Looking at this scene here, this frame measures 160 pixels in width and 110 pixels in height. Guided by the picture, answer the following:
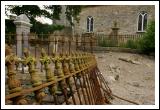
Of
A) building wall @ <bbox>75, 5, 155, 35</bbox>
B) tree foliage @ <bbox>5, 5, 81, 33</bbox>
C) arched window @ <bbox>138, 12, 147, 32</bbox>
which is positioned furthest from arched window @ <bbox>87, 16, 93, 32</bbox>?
tree foliage @ <bbox>5, 5, 81, 33</bbox>

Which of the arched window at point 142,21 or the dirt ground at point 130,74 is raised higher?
the arched window at point 142,21

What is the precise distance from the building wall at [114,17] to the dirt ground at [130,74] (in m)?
6.68

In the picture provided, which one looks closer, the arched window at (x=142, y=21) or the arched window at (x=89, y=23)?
the arched window at (x=142, y=21)

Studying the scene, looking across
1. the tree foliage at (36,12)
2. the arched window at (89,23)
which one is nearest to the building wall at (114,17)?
the arched window at (89,23)

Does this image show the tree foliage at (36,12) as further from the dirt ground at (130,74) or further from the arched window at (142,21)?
the arched window at (142,21)

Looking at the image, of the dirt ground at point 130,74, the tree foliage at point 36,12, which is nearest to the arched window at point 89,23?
the dirt ground at point 130,74

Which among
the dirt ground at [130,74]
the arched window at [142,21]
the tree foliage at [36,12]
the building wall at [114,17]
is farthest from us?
the building wall at [114,17]

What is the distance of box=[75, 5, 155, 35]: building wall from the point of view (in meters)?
20.6

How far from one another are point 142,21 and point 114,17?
2.14 m

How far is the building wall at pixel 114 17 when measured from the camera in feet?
67.7

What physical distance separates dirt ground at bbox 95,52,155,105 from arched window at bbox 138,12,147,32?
22.1 feet

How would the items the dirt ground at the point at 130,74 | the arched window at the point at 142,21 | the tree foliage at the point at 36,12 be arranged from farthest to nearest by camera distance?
the arched window at the point at 142,21 → the tree foliage at the point at 36,12 → the dirt ground at the point at 130,74

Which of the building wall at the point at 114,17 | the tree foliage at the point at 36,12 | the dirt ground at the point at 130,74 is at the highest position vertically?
the building wall at the point at 114,17

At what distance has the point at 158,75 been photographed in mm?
3840
